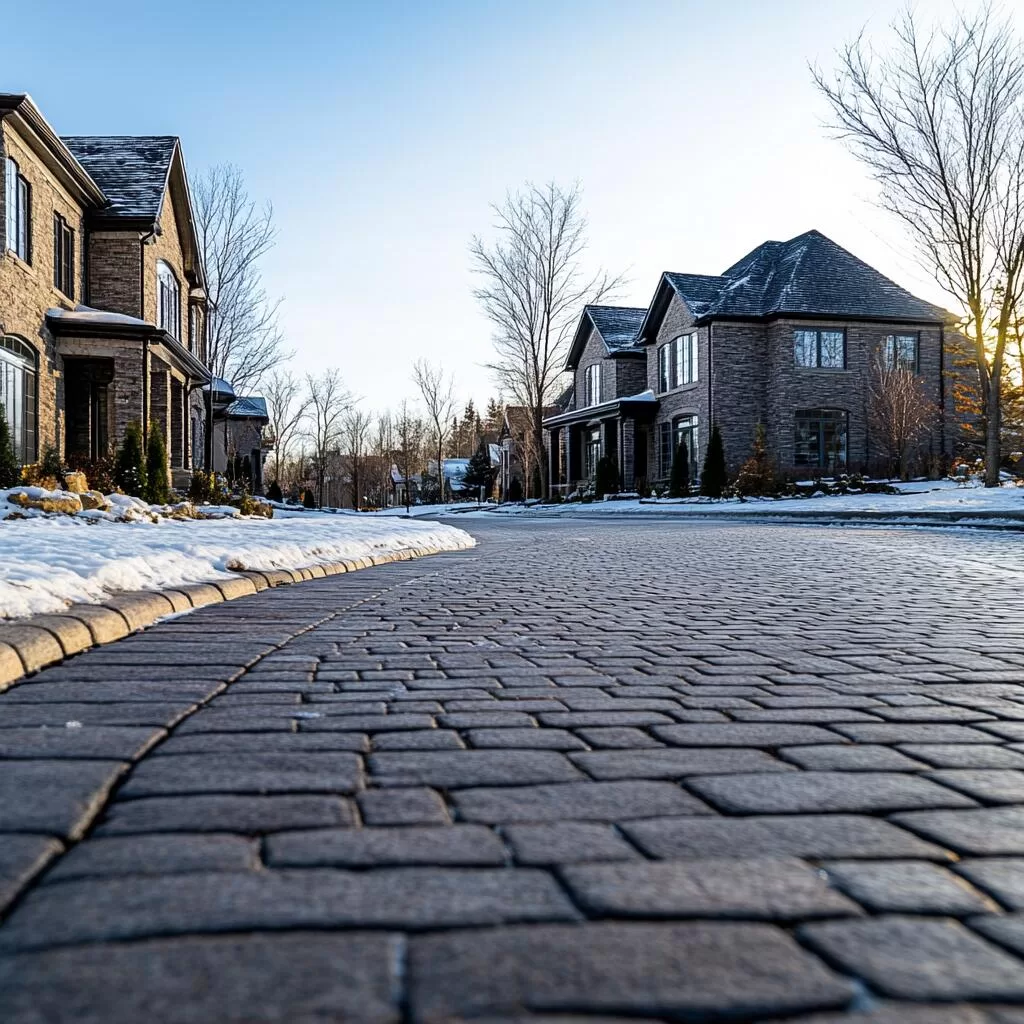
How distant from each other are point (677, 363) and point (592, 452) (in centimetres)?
856

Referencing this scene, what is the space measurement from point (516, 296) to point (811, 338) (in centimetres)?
1379

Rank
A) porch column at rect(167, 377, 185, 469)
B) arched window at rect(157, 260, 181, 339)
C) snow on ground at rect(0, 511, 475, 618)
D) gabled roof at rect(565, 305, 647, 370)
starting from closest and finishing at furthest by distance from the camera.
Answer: snow on ground at rect(0, 511, 475, 618), porch column at rect(167, 377, 185, 469), arched window at rect(157, 260, 181, 339), gabled roof at rect(565, 305, 647, 370)

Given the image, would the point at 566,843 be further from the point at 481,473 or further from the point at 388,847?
the point at 481,473

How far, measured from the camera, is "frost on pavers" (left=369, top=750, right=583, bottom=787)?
8.05 feet

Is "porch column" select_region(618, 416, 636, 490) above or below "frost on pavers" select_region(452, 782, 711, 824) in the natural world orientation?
above

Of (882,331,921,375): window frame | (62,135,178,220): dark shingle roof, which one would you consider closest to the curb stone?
(62,135,178,220): dark shingle roof

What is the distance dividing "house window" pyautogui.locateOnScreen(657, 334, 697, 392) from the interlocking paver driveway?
30299 millimetres

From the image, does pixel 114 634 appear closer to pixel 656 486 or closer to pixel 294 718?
pixel 294 718

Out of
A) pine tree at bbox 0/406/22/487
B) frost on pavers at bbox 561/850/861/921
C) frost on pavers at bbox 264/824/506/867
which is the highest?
pine tree at bbox 0/406/22/487

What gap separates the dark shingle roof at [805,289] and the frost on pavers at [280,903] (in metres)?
31.5

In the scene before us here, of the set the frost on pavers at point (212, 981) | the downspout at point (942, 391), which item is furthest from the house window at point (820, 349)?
the frost on pavers at point (212, 981)

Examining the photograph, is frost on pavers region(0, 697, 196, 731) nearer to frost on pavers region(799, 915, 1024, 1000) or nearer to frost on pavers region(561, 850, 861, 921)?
frost on pavers region(561, 850, 861, 921)

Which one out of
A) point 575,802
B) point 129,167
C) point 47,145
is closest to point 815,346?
point 129,167

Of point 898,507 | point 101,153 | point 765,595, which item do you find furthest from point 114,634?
point 101,153
